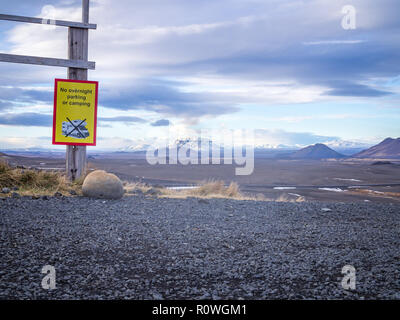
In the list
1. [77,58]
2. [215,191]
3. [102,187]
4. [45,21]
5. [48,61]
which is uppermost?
[45,21]

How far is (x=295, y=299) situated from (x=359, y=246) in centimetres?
244

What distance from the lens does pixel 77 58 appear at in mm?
10789

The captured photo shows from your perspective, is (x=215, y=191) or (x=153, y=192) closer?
(x=153, y=192)

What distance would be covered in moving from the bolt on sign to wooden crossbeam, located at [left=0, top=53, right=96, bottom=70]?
457 mm

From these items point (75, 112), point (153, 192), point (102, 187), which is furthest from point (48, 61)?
point (153, 192)

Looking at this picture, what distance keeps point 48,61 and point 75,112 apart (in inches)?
63.5

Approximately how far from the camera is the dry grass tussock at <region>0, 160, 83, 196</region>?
959 cm

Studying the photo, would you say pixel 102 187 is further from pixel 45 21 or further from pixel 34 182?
pixel 45 21

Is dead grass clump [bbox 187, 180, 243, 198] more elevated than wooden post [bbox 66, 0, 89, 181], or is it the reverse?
wooden post [bbox 66, 0, 89, 181]

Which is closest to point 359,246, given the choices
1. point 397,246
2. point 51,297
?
point 397,246

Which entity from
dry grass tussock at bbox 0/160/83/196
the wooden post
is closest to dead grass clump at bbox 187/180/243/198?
the wooden post

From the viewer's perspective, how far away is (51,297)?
3396mm

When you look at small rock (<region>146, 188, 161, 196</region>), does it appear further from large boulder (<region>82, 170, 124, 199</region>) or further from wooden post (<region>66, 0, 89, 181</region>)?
wooden post (<region>66, 0, 89, 181</region>)
